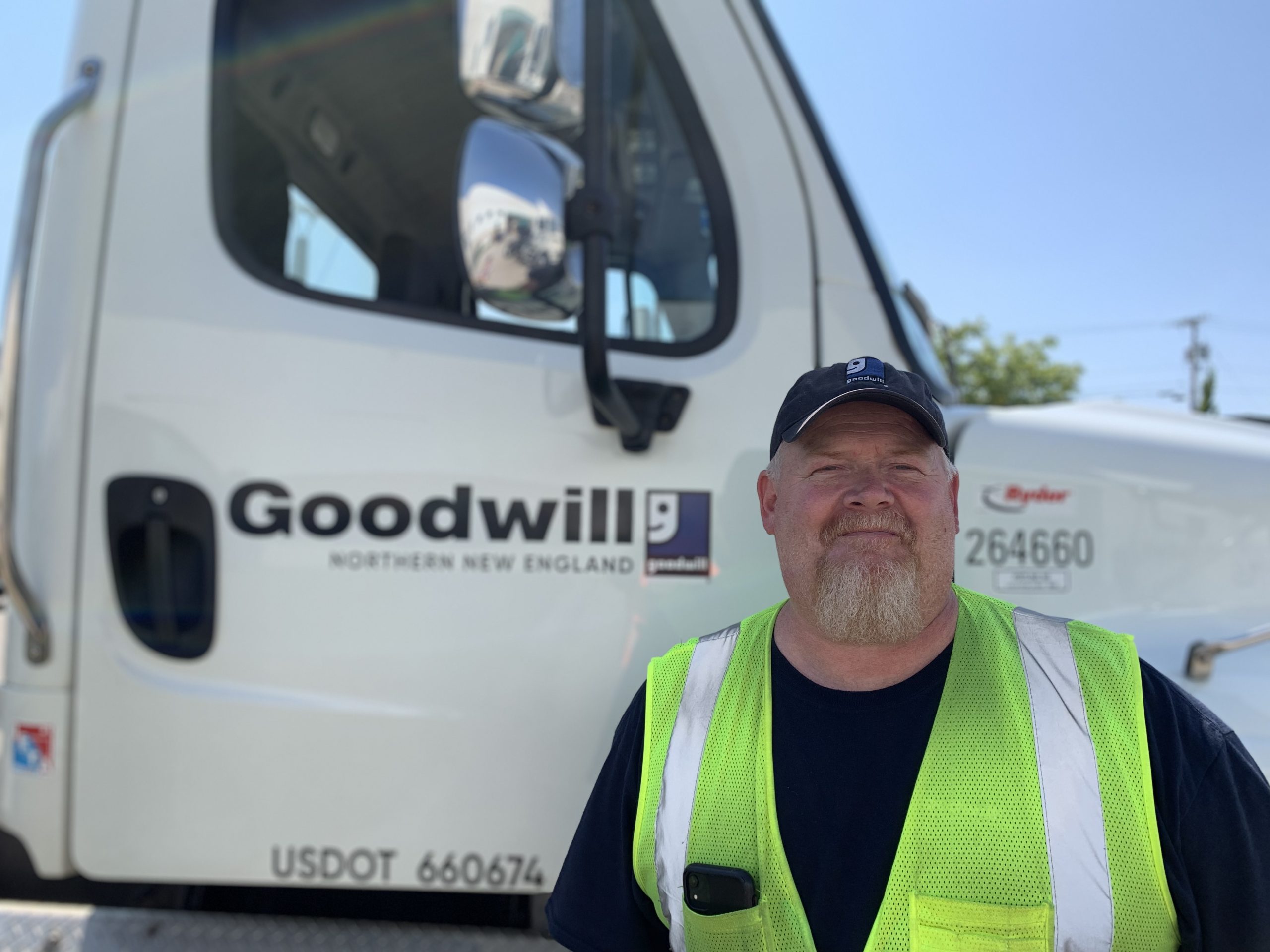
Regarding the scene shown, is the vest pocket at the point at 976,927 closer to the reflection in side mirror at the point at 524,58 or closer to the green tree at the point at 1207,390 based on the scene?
the reflection in side mirror at the point at 524,58

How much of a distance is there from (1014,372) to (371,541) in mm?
25346

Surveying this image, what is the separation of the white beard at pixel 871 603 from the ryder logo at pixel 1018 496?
22.6 inches

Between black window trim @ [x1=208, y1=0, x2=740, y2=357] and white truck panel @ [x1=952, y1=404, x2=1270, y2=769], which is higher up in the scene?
black window trim @ [x1=208, y1=0, x2=740, y2=357]

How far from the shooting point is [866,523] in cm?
129

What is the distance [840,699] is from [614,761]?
0.35 metres

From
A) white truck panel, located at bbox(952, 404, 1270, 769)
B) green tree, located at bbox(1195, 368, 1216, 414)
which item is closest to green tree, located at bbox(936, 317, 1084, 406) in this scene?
green tree, located at bbox(1195, 368, 1216, 414)

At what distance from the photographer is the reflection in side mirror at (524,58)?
1415mm

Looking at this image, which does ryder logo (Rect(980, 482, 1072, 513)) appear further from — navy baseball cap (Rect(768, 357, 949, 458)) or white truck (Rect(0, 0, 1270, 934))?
navy baseball cap (Rect(768, 357, 949, 458))

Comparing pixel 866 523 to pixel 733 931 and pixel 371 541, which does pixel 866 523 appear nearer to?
pixel 733 931

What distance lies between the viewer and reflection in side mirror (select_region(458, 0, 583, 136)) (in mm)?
1415

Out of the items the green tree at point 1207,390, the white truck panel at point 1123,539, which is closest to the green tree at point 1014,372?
the green tree at point 1207,390

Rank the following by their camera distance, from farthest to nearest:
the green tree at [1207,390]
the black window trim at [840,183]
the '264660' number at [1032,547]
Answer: the green tree at [1207,390], the black window trim at [840,183], the '264660' number at [1032,547]

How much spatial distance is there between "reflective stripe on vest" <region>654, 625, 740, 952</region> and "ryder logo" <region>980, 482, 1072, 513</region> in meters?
0.69

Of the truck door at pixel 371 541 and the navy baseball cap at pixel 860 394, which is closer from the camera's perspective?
the navy baseball cap at pixel 860 394
